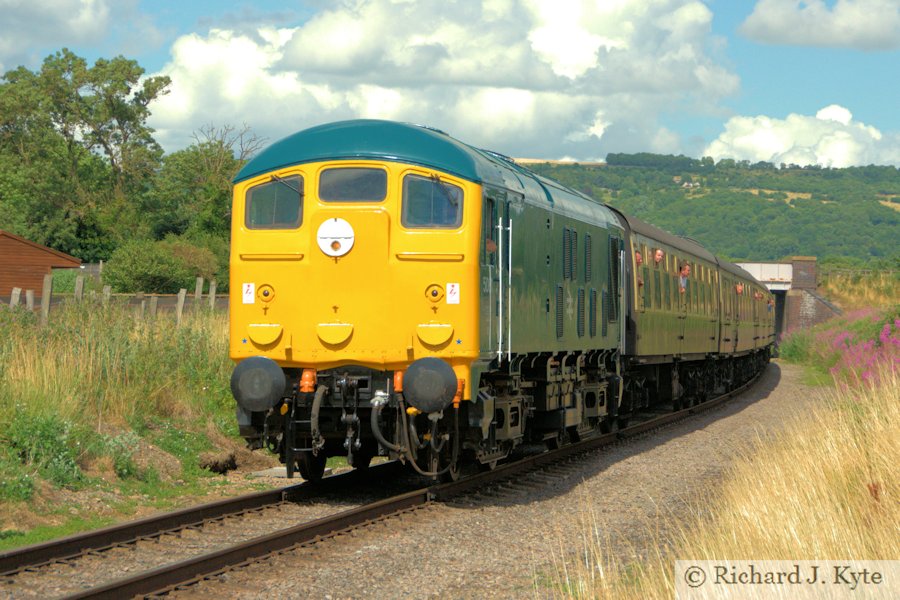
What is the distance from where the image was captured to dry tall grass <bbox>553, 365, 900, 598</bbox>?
714 cm

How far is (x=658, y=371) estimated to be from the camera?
22969 millimetres

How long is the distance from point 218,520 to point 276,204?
316 centimetres

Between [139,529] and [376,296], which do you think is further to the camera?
[376,296]

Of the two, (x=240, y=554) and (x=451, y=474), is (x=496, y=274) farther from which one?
(x=240, y=554)

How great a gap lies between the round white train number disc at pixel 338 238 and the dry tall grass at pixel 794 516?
11.5ft

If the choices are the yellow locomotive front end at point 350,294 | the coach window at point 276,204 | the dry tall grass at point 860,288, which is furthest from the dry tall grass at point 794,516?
the dry tall grass at point 860,288

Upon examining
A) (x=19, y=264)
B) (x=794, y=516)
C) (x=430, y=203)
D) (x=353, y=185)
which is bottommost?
(x=794, y=516)

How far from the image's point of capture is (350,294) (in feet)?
35.6

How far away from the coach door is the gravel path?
1.70m

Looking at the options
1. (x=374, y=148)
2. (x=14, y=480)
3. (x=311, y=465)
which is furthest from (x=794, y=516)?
(x=14, y=480)

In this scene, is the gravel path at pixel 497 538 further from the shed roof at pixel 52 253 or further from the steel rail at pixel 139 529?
the shed roof at pixel 52 253

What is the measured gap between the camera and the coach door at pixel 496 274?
1109 centimetres

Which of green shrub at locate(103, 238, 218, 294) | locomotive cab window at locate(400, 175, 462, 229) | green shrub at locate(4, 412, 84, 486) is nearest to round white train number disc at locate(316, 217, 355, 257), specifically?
locomotive cab window at locate(400, 175, 462, 229)

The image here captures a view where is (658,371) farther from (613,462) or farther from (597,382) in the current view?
(613,462)
